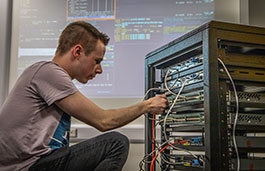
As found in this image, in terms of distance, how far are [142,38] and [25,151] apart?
1.45 meters

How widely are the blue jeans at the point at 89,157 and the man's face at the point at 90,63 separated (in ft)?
1.20

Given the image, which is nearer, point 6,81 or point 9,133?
point 9,133

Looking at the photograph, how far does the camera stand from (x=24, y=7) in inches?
105

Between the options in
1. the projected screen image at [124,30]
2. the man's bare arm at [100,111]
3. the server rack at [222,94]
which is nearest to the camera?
the server rack at [222,94]

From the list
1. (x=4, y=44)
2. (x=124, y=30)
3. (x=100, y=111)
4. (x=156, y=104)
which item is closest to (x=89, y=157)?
(x=100, y=111)

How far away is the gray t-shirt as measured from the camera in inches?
52.2

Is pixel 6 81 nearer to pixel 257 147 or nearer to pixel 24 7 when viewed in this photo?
pixel 24 7

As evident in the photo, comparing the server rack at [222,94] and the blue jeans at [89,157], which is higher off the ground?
the server rack at [222,94]

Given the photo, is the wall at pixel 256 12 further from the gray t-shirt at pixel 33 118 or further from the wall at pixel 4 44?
the wall at pixel 4 44

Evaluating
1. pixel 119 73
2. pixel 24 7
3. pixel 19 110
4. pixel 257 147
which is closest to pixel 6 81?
pixel 24 7

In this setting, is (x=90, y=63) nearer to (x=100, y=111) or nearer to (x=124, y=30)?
(x=100, y=111)

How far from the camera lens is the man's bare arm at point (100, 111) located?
1361 millimetres

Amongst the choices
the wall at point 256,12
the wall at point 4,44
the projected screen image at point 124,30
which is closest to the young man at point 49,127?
the projected screen image at point 124,30

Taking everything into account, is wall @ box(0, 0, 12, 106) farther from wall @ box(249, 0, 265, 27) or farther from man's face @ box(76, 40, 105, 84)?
wall @ box(249, 0, 265, 27)
